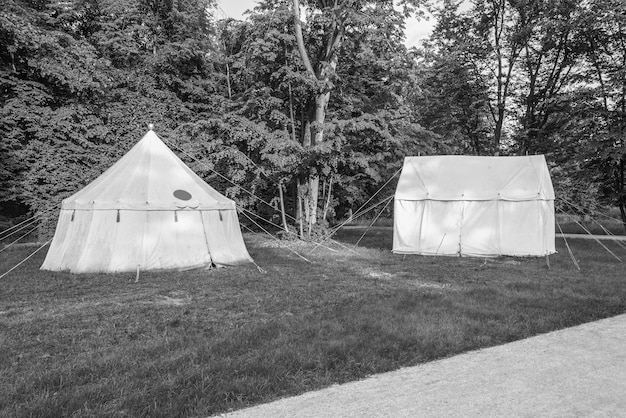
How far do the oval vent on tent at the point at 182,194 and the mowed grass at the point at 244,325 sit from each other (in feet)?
5.75

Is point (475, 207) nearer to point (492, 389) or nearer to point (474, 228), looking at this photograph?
point (474, 228)

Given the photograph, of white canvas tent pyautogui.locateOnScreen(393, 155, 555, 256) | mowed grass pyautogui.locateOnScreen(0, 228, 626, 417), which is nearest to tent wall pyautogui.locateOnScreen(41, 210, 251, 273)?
mowed grass pyautogui.locateOnScreen(0, 228, 626, 417)

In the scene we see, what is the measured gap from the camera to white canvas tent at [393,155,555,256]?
13.0 m

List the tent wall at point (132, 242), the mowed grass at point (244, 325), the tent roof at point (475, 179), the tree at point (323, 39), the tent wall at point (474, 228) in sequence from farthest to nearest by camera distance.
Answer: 1. the tree at point (323, 39)
2. the tent roof at point (475, 179)
3. the tent wall at point (474, 228)
4. the tent wall at point (132, 242)
5. the mowed grass at point (244, 325)

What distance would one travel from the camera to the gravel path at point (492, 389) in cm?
332

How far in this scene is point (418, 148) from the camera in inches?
760

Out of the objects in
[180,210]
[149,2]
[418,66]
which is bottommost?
[180,210]

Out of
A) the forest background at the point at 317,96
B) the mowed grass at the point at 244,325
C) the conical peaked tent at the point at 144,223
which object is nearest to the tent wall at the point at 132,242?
the conical peaked tent at the point at 144,223

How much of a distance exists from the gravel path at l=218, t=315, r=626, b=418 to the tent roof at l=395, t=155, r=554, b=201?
892cm

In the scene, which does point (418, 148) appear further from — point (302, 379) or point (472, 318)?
point (302, 379)

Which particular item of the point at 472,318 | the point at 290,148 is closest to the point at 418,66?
the point at 290,148

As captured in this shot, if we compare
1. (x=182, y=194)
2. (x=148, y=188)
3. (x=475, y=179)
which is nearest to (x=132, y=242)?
(x=148, y=188)

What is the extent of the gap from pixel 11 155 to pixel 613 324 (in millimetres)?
19197

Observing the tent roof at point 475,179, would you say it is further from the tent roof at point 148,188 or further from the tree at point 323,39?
the tent roof at point 148,188
